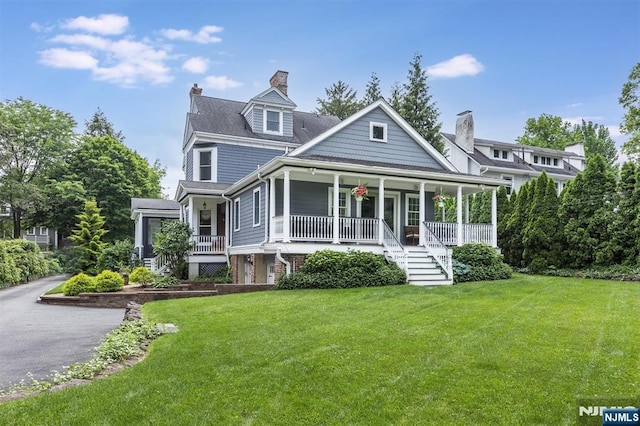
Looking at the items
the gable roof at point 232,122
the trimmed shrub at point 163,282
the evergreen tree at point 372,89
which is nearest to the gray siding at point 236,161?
the gable roof at point 232,122

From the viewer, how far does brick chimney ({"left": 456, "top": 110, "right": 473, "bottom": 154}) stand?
103 ft

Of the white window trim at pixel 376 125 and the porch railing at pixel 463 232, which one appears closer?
the porch railing at pixel 463 232

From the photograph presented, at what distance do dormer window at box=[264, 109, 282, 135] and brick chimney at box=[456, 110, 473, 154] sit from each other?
14.8 metres

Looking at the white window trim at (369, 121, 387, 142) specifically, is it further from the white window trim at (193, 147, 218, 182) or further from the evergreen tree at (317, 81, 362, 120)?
the evergreen tree at (317, 81, 362, 120)

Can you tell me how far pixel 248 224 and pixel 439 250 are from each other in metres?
6.99

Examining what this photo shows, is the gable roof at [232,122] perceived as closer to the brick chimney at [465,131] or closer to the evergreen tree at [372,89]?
the brick chimney at [465,131]

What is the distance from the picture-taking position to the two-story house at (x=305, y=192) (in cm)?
1409

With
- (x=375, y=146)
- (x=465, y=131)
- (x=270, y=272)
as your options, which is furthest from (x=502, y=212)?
(x=465, y=131)

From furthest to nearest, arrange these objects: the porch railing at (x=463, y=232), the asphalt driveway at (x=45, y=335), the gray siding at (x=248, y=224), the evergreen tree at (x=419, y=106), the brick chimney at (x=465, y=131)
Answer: the evergreen tree at (x=419, y=106) < the brick chimney at (x=465, y=131) < the porch railing at (x=463, y=232) < the gray siding at (x=248, y=224) < the asphalt driveway at (x=45, y=335)

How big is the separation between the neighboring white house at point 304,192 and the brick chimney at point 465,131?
43.4 ft

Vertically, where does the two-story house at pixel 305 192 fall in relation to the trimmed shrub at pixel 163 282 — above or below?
above

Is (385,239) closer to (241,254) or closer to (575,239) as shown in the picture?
(241,254)

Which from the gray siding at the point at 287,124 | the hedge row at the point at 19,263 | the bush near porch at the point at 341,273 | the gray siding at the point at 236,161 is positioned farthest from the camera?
the gray siding at the point at 287,124

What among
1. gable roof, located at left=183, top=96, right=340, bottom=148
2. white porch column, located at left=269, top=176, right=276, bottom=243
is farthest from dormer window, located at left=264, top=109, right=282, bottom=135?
white porch column, located at left=269, top=176, right=276, bottom=243
